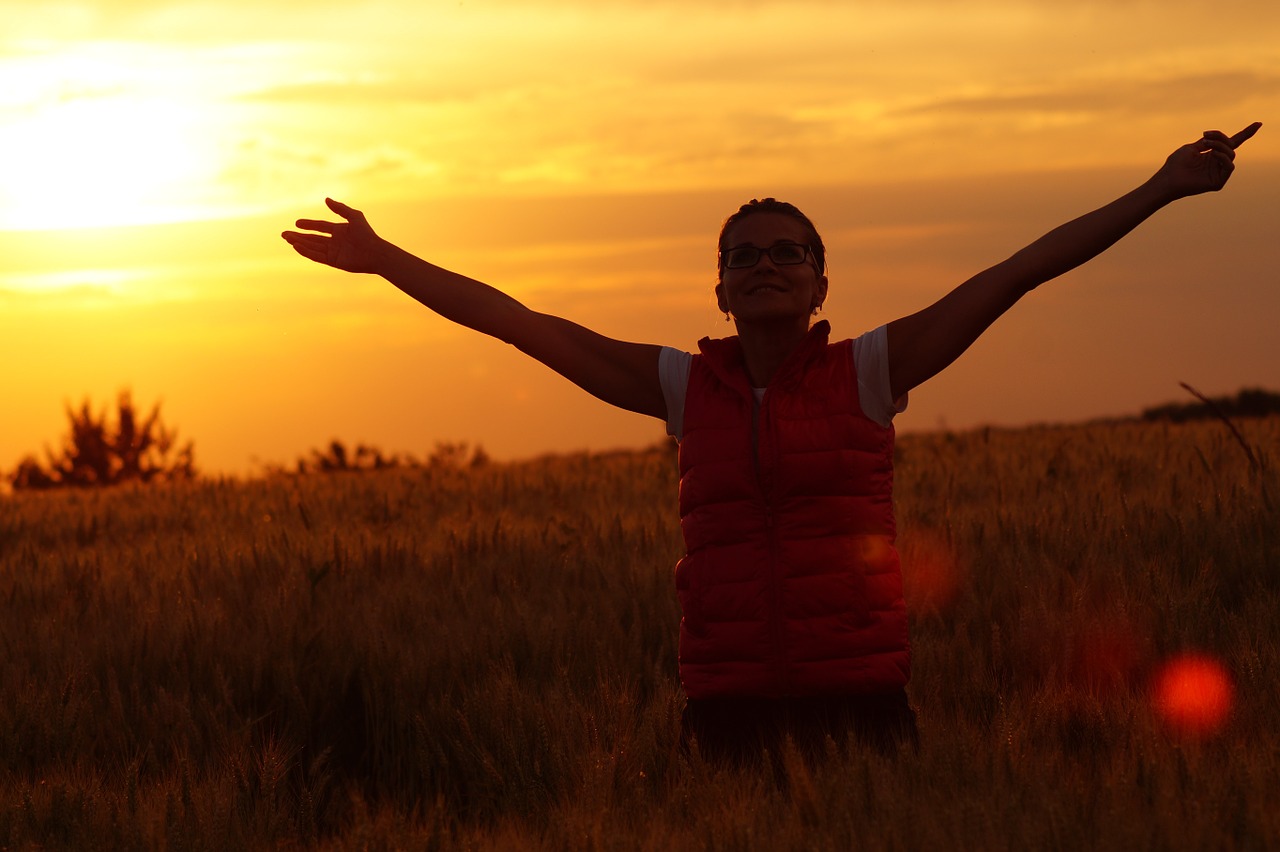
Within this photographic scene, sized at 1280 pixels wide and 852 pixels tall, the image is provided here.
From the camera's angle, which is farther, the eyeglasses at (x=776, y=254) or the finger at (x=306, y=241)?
the finger at (x=306, y=241)

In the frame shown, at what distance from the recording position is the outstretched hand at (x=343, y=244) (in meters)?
4.46

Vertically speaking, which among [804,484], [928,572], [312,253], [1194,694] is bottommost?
[1194,694]

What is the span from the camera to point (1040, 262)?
3895 millimetres

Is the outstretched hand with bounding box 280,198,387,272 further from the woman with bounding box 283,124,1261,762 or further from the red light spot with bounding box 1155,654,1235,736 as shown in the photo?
the red light spot with bounding box 1155,654,1235,736

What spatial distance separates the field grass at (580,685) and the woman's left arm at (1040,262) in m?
1.00

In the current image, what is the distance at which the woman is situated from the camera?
12.8ft

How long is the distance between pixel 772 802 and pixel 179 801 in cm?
156

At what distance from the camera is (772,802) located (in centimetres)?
357

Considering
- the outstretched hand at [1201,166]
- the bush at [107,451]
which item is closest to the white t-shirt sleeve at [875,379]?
the outstretched hand at [1201,166]

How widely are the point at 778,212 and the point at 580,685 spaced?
2133 mm

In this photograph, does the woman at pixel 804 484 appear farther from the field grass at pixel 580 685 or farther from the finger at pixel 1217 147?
the field grass at pixel 580 685

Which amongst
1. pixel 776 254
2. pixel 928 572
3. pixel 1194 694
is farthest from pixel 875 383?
pixel 928 572

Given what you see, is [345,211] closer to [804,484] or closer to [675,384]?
[675,384]

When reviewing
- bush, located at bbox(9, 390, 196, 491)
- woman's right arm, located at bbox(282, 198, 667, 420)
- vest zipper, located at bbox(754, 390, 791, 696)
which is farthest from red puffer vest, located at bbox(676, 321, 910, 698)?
bush, located at bbox(9, 390, 196, 491)
